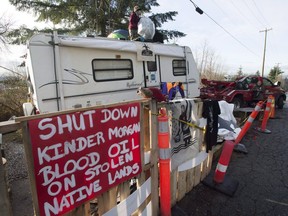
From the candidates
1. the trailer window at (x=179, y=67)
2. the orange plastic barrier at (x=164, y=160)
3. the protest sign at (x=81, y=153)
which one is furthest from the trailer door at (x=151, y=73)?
the protest sign at (x=81, y=153)

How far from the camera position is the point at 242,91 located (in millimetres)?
10164

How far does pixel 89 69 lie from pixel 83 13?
8365 millimetres

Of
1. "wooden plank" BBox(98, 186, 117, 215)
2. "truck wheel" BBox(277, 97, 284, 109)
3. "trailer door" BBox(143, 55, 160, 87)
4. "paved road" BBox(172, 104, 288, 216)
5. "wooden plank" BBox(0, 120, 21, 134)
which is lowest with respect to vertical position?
"paved road" BBox(172, 104, 288, 216)

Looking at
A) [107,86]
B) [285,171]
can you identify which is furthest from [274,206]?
[107,86]

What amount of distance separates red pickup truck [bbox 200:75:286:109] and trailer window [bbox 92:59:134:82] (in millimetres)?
4717

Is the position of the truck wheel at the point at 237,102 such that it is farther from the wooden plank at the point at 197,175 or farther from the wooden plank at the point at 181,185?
the wooden plank at the point at 181,185

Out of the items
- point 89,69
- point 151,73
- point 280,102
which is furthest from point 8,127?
point 280,102

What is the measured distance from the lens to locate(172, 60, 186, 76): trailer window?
763 cm

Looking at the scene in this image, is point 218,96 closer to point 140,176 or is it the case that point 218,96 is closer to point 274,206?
point 274,206

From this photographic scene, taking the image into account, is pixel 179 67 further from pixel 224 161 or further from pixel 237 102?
pixel 224 161

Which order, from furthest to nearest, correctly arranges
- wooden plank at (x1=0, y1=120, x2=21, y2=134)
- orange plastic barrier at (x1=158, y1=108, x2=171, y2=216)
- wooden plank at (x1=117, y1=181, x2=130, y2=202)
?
orange plastic barrier at (x1=158, y1=108, x2=171, y2=216), wooden plank at (x1=117, y1=181, x2=130, y2=202), wooden plank at (x1=0, y1=120, x2=21, y2=134)

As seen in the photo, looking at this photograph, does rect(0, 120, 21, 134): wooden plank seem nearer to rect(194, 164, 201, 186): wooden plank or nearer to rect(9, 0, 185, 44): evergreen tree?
rect(194, 164, 201, 186): wooden plank

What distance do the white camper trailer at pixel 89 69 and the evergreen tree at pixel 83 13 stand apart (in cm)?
611

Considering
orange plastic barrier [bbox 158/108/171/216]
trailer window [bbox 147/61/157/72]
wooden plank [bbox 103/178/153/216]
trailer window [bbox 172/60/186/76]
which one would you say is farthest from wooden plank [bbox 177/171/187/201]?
trailer window [bbox 172/60/186/76]
